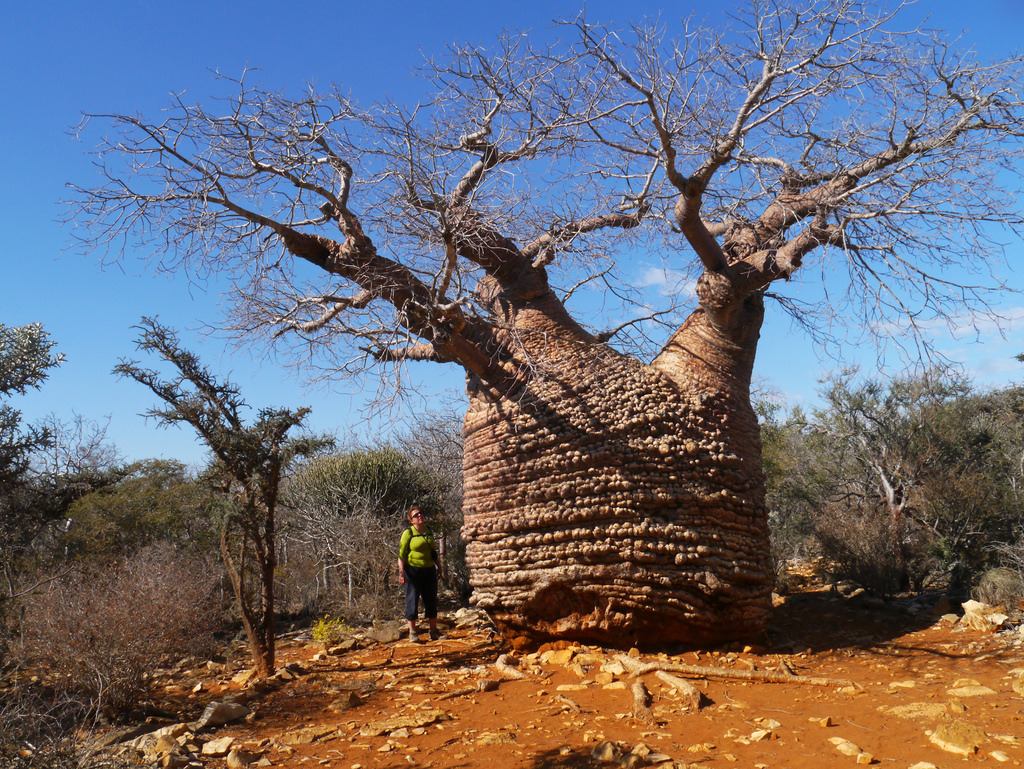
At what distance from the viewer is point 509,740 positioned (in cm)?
350

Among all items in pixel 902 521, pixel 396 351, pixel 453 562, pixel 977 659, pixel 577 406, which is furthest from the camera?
pixel 453 562

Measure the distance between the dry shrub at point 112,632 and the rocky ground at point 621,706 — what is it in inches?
14.6

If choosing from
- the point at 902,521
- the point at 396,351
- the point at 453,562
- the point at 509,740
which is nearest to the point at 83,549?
the point at 453,562

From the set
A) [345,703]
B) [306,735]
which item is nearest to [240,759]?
[306,735]

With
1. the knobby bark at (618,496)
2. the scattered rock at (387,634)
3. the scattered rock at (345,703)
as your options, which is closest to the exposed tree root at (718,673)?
the knobby bark at (618,496)

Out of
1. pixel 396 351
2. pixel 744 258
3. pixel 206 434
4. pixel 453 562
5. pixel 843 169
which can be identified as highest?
pixel 843 169

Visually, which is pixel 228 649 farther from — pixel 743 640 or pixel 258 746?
pixel 743 640

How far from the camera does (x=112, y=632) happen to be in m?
4.64

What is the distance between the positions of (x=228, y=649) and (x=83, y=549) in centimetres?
389

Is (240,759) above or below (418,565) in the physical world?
below

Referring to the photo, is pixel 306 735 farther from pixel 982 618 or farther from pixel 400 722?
pixel 982 618

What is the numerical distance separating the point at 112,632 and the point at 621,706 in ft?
11.0

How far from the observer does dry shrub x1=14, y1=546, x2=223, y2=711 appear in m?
4.42

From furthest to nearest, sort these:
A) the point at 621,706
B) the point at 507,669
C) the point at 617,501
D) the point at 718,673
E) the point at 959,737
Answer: the point at 617,501 → the point at 507,669 → the point at 718,673 → the point at 621,706 → the point at 959,737
